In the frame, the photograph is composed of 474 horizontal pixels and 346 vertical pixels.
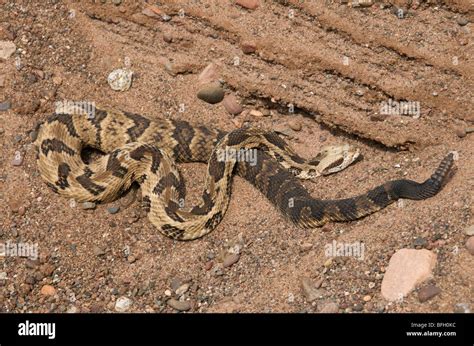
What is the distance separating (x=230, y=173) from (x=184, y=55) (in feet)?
7.47

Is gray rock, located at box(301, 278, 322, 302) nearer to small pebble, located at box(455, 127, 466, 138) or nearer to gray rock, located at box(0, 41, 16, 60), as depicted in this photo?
small pebble, located at box(455, 127, 466, 138)

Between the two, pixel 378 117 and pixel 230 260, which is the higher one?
pixel 378 117

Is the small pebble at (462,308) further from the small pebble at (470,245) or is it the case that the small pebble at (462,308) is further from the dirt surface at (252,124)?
the small pebble at (470,245)

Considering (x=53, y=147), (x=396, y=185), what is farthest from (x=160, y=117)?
(x=396, y=185)

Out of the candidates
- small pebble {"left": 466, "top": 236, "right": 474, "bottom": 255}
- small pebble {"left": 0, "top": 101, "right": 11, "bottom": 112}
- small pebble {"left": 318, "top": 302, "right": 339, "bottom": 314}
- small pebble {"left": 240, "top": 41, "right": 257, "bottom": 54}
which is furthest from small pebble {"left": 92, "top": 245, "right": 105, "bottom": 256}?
small pebble {"left": 466, "top": 236, "right": 474, "bottom": 255}

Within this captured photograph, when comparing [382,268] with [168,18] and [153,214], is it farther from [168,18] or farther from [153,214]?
[168,18]

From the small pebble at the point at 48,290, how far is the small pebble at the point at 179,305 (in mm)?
1495

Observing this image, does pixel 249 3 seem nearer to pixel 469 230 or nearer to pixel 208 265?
pixel 208 265

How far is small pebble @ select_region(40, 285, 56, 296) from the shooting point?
800 centimetres

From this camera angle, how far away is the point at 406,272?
280 inches

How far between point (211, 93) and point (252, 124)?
828 mm

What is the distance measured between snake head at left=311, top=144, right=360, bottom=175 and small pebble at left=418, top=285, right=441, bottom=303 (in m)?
2.89

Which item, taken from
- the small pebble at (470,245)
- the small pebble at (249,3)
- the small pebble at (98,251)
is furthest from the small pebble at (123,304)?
the small pebble at (249,3)

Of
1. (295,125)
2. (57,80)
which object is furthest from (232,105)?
(57,80)
